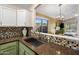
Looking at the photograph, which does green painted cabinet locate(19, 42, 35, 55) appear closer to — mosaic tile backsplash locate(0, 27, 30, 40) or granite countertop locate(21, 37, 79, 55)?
granite countertop locate(21, 37, 79, 55)

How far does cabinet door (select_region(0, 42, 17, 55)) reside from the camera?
158cm

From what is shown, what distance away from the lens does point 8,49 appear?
5.28ft

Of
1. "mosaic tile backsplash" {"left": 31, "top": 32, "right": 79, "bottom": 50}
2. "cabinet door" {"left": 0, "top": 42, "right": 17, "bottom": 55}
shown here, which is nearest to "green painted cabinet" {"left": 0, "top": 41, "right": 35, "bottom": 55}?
"cabinet door" {"left": 0, "top": 42, "right": 17, "bottom": 55}

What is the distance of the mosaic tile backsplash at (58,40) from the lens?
1422 mm

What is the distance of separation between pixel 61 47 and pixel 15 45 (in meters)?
0.72

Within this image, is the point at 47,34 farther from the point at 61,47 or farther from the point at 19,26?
the point at 19,26

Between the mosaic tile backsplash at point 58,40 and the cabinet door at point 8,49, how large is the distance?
0.35 meters

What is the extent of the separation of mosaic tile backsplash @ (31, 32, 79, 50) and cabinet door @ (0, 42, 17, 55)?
0.35 metres

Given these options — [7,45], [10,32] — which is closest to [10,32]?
[10,32]

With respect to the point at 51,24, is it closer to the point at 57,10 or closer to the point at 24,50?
the point at 57,10

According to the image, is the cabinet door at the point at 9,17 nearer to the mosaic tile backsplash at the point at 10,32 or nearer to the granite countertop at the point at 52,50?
the mosaic tile backsplash at the point at 10,32

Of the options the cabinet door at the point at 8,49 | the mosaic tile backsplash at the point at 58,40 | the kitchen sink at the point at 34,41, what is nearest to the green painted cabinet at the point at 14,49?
the cabinet door at the point at 8,49
